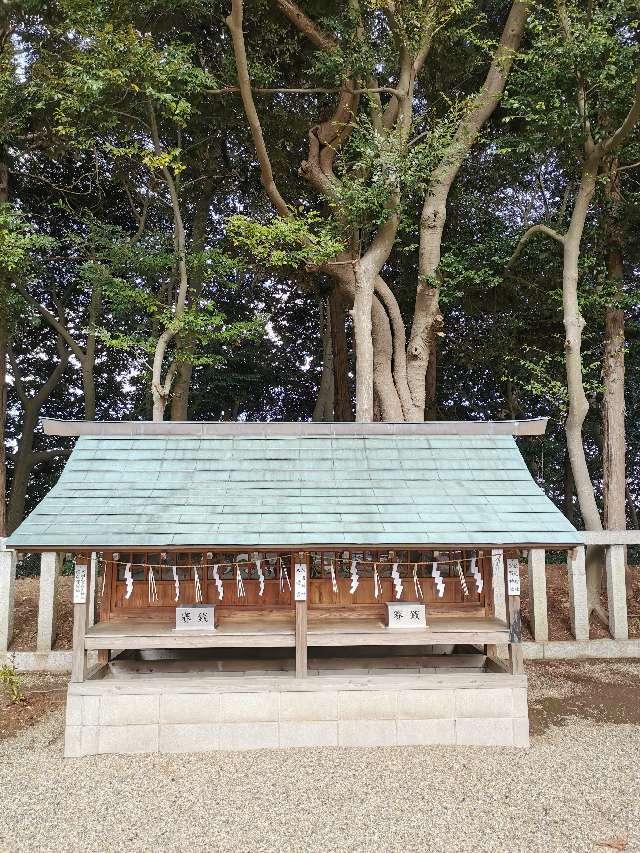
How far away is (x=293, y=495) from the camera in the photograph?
6.26 metres

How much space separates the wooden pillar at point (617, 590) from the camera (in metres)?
8.58

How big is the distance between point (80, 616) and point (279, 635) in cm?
212

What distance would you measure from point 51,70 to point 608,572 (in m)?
13.5

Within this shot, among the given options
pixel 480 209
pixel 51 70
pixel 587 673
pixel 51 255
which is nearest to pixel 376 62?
pixel 480 209

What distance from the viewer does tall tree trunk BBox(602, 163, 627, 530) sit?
10.6 metres

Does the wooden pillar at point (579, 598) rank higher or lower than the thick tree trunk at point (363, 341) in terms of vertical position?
lower

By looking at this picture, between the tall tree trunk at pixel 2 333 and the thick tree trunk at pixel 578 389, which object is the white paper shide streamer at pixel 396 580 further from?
the tall tree trunk at pixel 2 333

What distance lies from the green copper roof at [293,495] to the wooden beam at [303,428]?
7 cm

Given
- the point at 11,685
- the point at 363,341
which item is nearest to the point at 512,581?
the point at 363,341

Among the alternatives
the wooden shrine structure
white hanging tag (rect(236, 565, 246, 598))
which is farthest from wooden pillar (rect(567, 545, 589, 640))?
white hanging tag (rect(236, 565, 246, 598))

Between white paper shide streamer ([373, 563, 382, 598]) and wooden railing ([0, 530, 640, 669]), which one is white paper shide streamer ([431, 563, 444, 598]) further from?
wooden railing ([0, 530, 640, 669])

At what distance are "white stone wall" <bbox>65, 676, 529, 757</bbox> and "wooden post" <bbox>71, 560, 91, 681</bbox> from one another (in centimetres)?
26

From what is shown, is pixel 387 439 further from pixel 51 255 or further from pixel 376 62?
pixel 51 255

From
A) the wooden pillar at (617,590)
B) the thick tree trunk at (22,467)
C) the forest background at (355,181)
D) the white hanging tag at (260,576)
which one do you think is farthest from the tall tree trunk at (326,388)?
the white hanging tag at (260,576)
